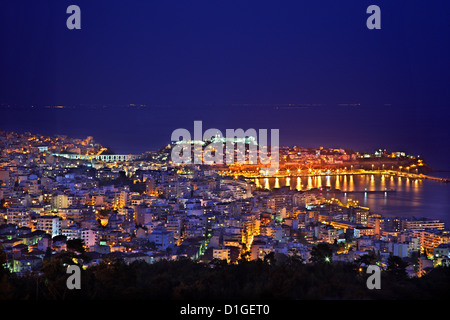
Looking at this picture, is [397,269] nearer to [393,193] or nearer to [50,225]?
[50,225]

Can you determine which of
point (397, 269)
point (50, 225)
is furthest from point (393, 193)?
point (397, 269)

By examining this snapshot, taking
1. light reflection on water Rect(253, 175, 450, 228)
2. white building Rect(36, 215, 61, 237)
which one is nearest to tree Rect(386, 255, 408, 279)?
white building Rect(36, 215, 61, 237)

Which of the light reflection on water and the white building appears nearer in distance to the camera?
the white building

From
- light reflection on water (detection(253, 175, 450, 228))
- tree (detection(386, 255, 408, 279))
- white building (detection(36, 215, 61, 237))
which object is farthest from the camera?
light reflection on water (detection(253, 175, 450, 228))

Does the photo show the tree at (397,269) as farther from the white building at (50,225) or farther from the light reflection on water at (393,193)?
the light reflection on water at (393,193)

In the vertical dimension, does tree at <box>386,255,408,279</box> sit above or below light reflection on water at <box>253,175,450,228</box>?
above

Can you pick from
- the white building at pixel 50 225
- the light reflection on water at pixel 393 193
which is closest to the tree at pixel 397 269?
the white building at pixel 50 225

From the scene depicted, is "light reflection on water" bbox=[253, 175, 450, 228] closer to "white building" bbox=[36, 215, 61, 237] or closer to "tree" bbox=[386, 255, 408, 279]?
"tree" bbox=[386, 255, 408, 279]
